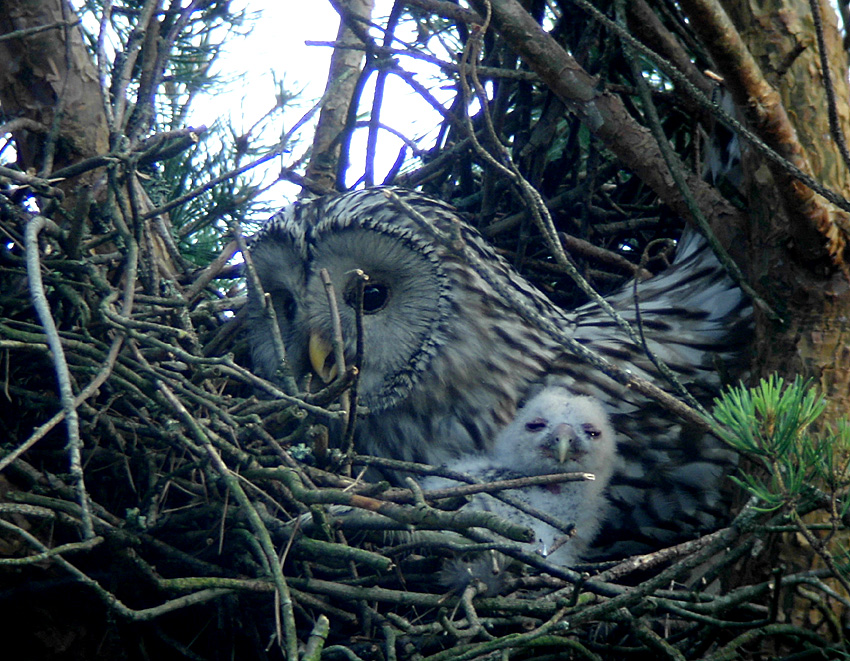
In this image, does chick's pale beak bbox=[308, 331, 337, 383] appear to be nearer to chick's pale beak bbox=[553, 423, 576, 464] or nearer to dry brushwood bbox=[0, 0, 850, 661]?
dry brushwood bbox=[0, 0, 850, 661]

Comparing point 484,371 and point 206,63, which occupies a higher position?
point 206,63

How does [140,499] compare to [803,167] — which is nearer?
[803,167]

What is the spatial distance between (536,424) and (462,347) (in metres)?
0.30

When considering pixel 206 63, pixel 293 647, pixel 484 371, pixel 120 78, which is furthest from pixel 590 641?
pixel 206 63

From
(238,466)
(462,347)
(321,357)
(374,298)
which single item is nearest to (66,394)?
(238,466)

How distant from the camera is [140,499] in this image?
164 cm

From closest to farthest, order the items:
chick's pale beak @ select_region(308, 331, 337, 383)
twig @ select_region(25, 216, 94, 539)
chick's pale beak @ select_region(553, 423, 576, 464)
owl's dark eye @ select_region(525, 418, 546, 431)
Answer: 1. twig @ select_region(25, 216, 94, 539)
2. chick's pale beak @ select_region(553, 423, 576, 464)
3. owl's dark eye @ select_region(525, 418, 546, 431)
4. chick's pale beak @ select_region(308, 331, 337, 383)

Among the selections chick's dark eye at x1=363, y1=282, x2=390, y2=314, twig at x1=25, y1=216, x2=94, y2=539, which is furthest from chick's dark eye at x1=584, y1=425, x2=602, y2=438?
twig at x1=25, y1=216, x2=94, y2=539

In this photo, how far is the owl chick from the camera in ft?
5.74

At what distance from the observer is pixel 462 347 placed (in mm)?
2080

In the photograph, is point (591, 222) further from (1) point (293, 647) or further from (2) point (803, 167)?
(1) point (293, 647)

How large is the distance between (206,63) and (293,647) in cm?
174

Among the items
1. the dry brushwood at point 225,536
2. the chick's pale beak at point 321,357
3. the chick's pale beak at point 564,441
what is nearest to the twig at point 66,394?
the dry brushwood at point 225,536

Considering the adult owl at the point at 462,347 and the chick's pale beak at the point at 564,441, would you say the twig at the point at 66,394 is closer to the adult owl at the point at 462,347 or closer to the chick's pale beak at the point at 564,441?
the adult owl at the point at 462,347
